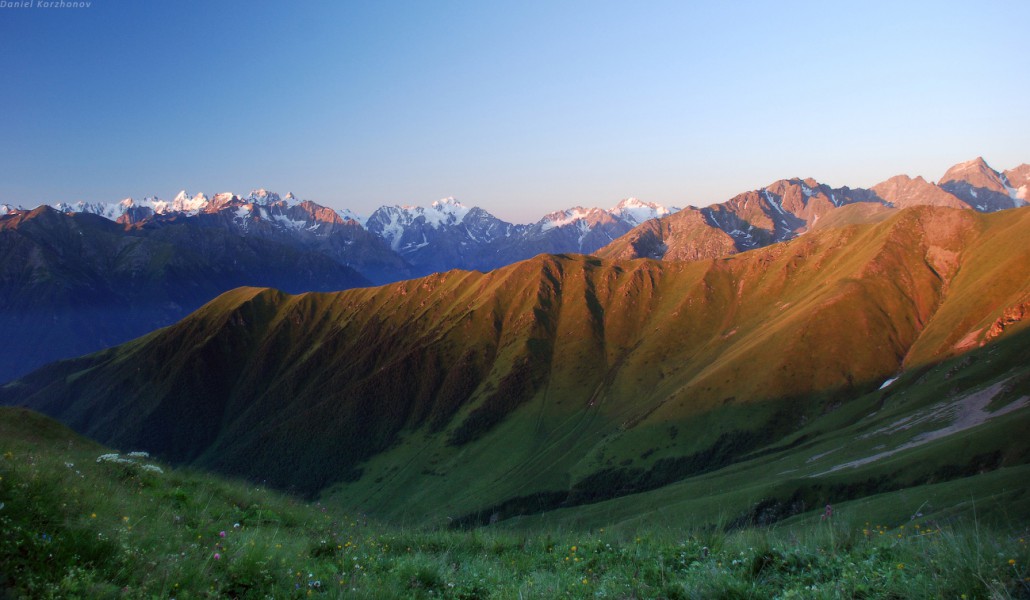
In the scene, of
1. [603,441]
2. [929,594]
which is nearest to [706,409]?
[603,441]

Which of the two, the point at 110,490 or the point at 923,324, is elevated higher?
the point at 110,490

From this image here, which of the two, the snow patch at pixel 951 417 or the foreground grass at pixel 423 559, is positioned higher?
the foreground grass at pixel 423 559

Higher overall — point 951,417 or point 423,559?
point 423,559

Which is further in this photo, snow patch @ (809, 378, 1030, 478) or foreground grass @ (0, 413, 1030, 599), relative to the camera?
snow patch @ (809, 378, 1030, 478)

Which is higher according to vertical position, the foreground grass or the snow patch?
the foreground grass

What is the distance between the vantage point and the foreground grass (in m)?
7.84

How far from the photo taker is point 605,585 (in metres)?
9.73

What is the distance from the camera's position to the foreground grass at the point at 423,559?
784 cm

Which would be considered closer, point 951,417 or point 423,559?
point 423,559

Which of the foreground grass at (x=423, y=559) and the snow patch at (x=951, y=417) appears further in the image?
the snow patch at (x=951, y=417)

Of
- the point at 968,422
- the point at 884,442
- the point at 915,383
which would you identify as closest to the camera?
the point at 968,422

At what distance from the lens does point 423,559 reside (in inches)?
463

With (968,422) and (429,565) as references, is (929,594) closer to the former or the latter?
(429,565)

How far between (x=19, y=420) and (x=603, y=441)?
163032 millimetres
